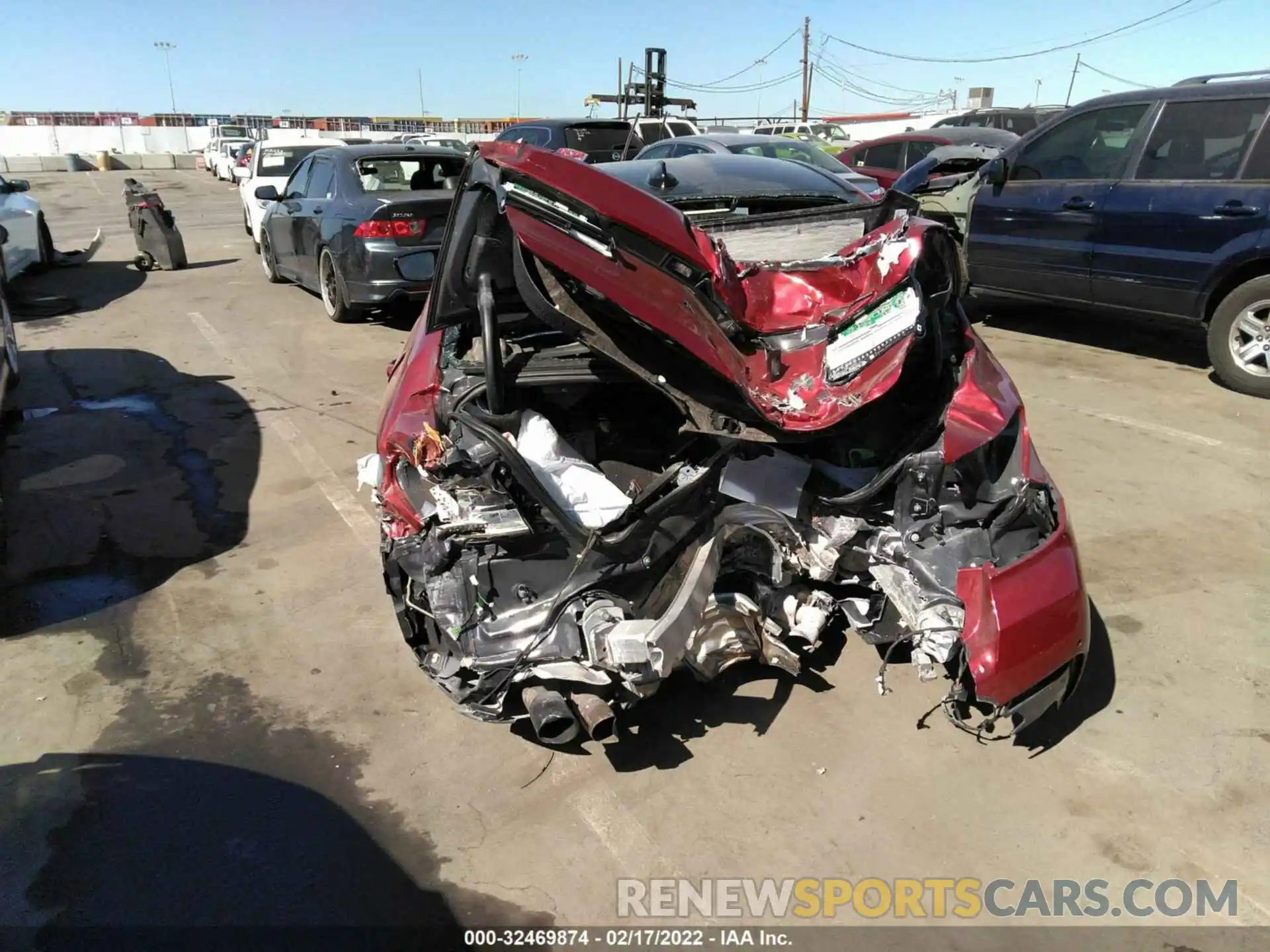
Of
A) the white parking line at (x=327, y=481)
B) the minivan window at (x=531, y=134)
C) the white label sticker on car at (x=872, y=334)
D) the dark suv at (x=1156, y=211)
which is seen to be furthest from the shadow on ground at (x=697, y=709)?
the minivan window at (x=531, y=134)

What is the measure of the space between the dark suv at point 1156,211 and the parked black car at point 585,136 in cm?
666

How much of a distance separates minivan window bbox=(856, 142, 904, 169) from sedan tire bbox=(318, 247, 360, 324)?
7.46 metres

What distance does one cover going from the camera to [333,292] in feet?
28.9

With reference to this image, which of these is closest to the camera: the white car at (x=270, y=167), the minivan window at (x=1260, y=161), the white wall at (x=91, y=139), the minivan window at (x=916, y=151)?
the minivan window at (x=1260, y=161)

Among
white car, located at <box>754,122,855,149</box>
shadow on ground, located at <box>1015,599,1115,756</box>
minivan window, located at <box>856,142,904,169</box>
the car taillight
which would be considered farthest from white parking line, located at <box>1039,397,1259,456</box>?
white car, located at <box>754,122,855,149</box>

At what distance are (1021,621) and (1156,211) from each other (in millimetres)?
5355

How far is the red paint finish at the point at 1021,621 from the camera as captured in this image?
8.23 ft

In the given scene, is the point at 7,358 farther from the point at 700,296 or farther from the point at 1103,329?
the point at 1103,329

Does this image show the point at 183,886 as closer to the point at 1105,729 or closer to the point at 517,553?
the point at 517,553

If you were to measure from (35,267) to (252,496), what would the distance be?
1006cm

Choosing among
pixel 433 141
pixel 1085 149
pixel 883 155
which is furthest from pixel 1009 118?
pixel 433 141

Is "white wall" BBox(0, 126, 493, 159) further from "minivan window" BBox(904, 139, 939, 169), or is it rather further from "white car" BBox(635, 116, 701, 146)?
"minivan window" BBox(904, 139, 939, 169)

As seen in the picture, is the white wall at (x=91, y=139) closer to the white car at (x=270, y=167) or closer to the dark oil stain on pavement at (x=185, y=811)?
the white car at (x=270, y=167)

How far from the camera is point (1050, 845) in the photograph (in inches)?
99.0
